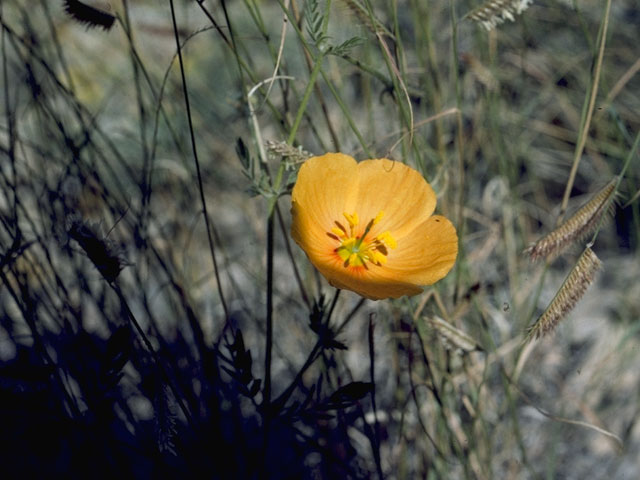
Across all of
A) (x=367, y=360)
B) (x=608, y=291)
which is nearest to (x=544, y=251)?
(x=367, y=360)

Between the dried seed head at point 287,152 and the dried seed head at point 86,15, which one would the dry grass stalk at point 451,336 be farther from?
the dried seed head at point 86,15

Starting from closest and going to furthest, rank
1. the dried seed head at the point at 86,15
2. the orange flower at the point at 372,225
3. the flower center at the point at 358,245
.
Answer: the dried seed head at the point at 86,15 → the orange flower at the point at 372,225 → the flower center at the point at 358,245

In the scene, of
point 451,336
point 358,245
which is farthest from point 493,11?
point 451,336

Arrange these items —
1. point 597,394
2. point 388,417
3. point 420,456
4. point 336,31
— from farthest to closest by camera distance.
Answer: point 336,31 → point 597,394 → point 388,417 → point 420,456

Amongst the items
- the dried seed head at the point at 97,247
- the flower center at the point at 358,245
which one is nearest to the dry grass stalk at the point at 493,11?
the flower center at the point at 358,245

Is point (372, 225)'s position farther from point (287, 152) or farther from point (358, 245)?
point (287, 152)

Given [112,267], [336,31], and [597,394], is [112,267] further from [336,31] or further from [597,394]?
[336,31]
